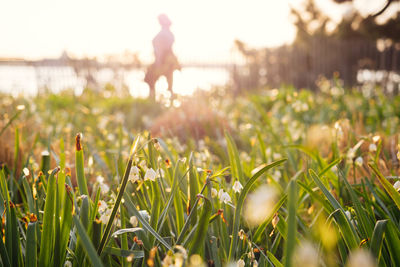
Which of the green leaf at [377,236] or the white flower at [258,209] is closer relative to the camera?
the green leaf at [377,236]

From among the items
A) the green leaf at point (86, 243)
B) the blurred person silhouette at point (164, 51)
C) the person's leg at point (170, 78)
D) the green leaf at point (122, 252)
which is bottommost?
the green leaf at point (122, 252)

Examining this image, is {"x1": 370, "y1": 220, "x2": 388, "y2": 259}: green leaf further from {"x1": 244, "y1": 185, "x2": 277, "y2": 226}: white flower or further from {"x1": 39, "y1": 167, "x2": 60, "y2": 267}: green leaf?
{"x1": 39, "y1": 167, "x2": 60, "y2": 267}: green leaf

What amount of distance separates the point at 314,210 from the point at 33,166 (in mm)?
1444

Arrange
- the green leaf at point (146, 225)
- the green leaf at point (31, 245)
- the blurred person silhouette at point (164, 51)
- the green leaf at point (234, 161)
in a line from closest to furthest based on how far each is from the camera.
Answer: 1. the green leaf at point (31, 245)
2. the green leaf at point (146, 225)
3. the green leaf at point (234, 161)
4. the blurred person silhouette at point (164, 51)

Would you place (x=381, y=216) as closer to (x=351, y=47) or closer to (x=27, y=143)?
(x=27, y=143)

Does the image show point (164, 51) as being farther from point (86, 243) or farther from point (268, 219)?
point (86, 243)

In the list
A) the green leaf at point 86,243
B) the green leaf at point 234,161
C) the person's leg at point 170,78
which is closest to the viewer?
the green leaf at point 86,243

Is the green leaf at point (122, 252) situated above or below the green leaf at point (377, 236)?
below

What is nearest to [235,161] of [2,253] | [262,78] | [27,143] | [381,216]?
[381,216]

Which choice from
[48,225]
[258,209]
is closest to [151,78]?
[258,209]

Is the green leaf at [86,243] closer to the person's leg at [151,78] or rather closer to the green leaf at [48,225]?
the green leaf at [48,225]

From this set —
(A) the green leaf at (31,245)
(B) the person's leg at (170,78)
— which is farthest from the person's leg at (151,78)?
(A) the green leaf at (31,245)

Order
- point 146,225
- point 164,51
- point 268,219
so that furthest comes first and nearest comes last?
1. point 164,51
2. point 268,219
3. point 146,225

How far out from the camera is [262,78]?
1494 cm
